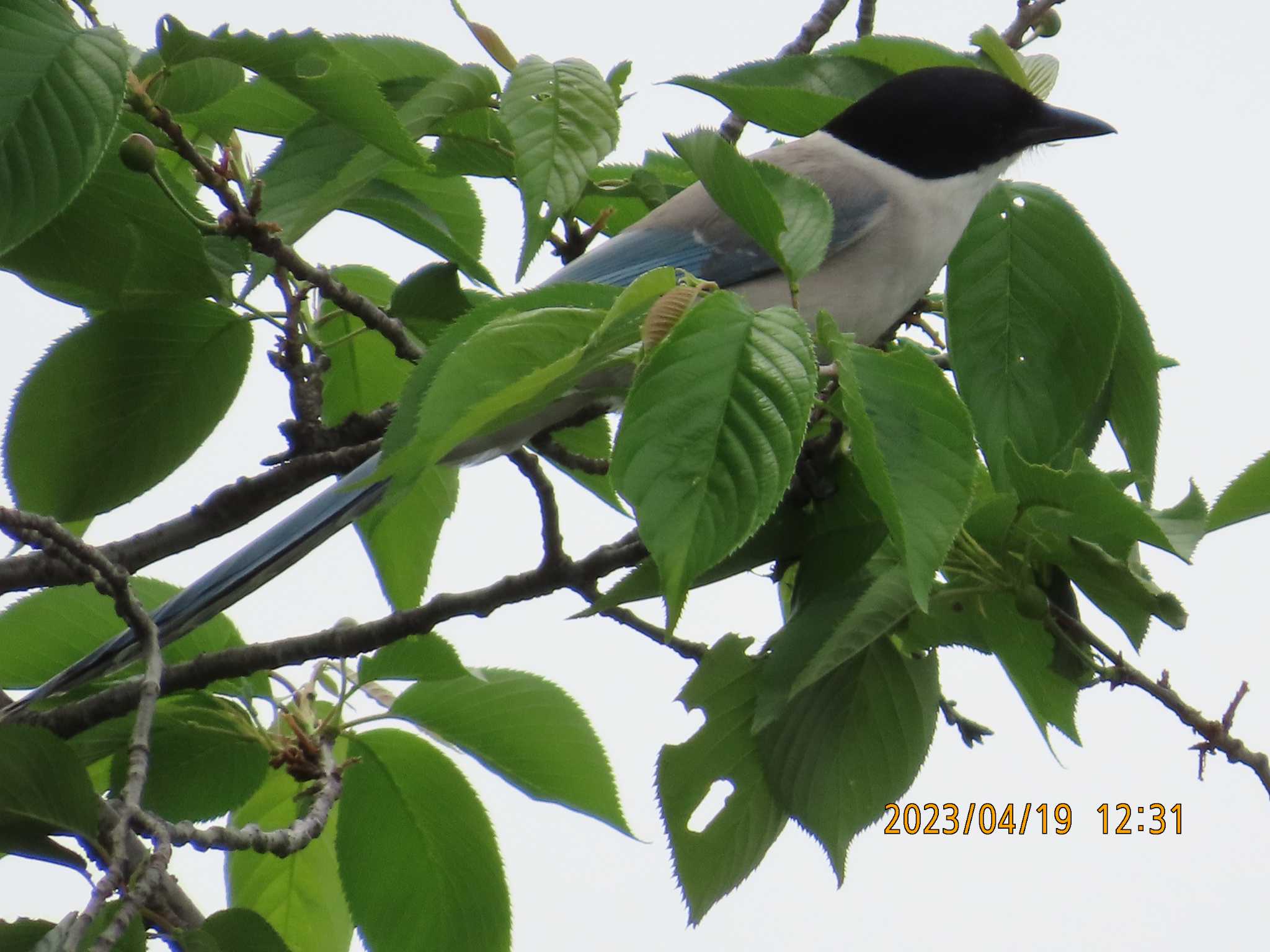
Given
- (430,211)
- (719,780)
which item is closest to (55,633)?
(430,211)

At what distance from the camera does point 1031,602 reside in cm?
166

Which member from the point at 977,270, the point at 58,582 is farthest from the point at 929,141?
the point at 58,582

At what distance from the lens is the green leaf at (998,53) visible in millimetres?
2158

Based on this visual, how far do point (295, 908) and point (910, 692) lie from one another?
126cm

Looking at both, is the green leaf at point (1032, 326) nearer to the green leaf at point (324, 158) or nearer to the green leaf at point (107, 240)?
the green leaf at point (324, 158)

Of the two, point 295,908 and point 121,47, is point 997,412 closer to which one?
point 121,47

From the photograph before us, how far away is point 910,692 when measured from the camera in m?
1.81

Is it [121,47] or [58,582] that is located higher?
[121,47]

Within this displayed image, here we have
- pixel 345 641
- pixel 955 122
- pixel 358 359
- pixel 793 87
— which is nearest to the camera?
pixel 793 87

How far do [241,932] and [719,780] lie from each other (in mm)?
664

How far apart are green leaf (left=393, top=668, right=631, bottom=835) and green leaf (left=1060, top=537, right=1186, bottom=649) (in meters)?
0.85

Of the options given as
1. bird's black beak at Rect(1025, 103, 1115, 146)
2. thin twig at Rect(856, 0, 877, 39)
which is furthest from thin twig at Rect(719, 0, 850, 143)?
bird's black beak at Rect(1025, 103, 1115, 146)

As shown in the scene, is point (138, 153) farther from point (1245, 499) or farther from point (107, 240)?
point (1245, 499)

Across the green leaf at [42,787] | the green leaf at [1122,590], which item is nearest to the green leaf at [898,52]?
the green leaf at [1122,590]
